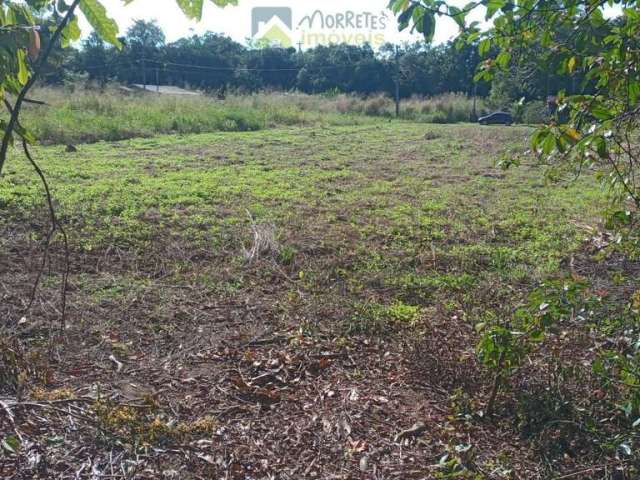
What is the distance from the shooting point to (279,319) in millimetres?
3086

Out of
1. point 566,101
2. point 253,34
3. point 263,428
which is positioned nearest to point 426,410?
point 263,428

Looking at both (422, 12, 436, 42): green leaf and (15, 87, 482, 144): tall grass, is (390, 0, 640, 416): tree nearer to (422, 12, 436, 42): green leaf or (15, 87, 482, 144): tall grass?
(422, 12, 436, 42): green leaf

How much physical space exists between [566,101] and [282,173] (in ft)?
19.3

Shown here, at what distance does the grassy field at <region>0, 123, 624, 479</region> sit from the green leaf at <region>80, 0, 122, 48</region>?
3.75 ft

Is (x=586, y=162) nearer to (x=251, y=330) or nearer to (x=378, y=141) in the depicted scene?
(x=251, y=330)

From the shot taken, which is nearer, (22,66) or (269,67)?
(22,66)

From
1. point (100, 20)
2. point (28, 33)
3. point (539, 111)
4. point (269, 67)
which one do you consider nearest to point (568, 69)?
point (100, 20)

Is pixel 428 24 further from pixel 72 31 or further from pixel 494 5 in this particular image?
pixel 72 31

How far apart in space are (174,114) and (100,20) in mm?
11918

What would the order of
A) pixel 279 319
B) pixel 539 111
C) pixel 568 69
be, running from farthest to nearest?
pixel 539 111 < pixel 279 319 < pixel 568 69

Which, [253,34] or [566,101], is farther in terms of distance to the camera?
[253,34]

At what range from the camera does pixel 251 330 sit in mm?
2941

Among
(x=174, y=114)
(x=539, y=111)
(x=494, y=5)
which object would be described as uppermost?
(x=494, y=5)

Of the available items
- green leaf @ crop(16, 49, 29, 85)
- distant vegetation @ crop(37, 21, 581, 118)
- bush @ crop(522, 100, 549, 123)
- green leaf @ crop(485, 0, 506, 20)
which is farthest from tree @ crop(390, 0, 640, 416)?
distant vegetation @ crop(37, 21, 581, 118)
